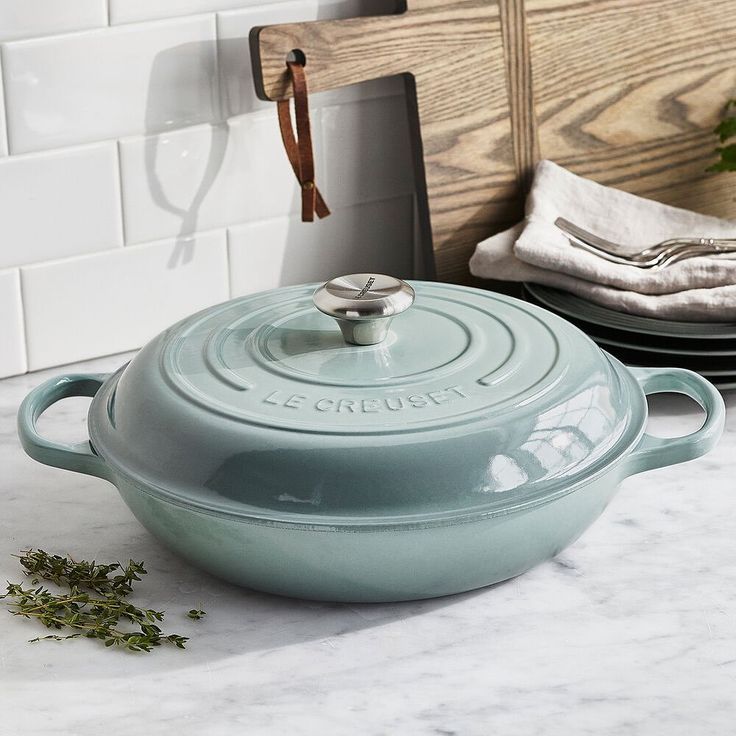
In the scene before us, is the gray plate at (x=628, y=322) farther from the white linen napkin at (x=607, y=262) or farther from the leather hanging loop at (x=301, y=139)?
the leather hanging loop at (x=301, y=139)

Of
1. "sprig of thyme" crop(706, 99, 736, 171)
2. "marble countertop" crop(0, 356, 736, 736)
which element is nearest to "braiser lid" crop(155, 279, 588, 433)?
"marble countertop" crop(0, 356, 736, 736)

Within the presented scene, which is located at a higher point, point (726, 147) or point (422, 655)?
point (726, 147)

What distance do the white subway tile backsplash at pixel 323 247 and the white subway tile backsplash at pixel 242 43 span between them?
130mm

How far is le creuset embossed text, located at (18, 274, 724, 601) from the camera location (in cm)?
71

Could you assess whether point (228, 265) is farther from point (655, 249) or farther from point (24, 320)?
point (655, 249)

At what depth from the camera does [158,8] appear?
1.09 meters

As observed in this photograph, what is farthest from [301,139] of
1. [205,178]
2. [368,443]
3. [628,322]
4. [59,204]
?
[368,443]

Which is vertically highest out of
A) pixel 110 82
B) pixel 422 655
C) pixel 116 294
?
pixel 110 82

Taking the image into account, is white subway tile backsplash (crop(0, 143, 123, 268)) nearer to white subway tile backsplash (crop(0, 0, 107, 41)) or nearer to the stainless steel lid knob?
white subway tile backsplash (crop(0, 0, 107, 41))

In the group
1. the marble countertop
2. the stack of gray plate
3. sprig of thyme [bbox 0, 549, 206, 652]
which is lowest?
the marble countertop

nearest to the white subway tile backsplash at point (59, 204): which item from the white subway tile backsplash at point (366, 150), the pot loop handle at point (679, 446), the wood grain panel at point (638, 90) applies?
the white subway tile backsplash at point (366, 150)

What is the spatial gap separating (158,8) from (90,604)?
59 centimetres

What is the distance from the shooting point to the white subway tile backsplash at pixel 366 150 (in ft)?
4.05

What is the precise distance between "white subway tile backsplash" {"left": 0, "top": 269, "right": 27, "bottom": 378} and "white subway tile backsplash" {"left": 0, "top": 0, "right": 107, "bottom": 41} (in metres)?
0.23
